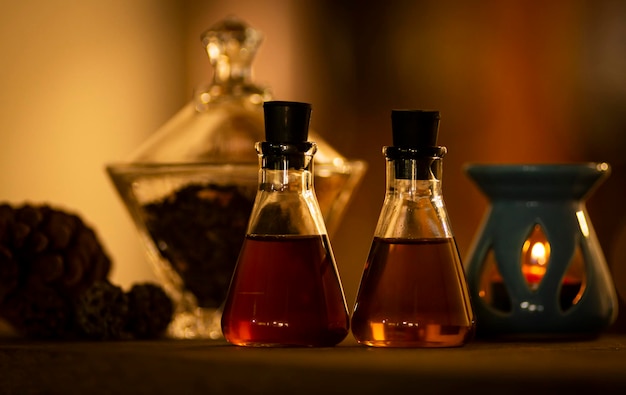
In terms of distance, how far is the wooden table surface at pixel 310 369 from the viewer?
1.56ft

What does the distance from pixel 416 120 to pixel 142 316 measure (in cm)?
25

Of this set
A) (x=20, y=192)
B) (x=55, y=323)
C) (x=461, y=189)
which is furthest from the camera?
(x=461, y=189)

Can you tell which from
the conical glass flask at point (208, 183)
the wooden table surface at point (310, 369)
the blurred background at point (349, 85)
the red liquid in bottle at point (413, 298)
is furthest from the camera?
the blurred background at point (349, 85)

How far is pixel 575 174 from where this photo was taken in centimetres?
66

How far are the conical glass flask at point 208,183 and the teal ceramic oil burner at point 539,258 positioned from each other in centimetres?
20

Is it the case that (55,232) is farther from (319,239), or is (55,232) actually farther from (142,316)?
(319,239)

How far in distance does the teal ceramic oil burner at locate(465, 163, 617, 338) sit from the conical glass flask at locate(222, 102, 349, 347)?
0.41 feet

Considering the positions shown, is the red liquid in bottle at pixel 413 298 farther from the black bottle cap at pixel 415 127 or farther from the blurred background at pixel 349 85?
the blurred background at pixel 349 85

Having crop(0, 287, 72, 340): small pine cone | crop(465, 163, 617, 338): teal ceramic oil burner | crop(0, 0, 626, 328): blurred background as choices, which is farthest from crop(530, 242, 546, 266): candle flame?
crop(0, 0, 626, 328): blurred background

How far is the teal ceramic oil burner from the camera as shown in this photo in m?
0.66

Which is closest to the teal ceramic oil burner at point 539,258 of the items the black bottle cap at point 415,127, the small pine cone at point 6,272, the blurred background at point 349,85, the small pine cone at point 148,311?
the black bottle cap at point 415,127

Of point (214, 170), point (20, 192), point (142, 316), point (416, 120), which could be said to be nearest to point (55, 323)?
point (142, 316)

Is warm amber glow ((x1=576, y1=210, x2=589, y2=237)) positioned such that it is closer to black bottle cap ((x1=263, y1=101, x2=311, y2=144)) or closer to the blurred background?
black bottle cap ((x1=263, y1=101, x2=311, y2=144))

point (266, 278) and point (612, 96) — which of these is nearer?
point (266, 278)
